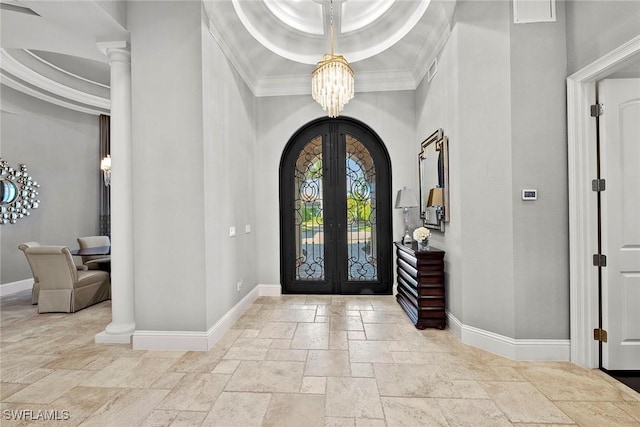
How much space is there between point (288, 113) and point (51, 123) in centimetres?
488

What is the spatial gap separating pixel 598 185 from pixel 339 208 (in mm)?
3188

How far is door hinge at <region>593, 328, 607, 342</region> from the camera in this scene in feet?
8.47

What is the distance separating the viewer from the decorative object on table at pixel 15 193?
5.15 metres

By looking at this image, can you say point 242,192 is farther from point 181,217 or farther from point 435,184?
point 435,184

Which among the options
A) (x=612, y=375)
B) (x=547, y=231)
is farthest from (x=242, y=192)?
(x=612, y=375)

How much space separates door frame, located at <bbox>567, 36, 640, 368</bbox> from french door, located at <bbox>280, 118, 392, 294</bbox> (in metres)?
2.54

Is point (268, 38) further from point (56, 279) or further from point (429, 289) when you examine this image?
point (56, 279)

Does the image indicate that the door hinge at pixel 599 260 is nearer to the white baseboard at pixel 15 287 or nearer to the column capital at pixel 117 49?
the column capital at pixel 117 49

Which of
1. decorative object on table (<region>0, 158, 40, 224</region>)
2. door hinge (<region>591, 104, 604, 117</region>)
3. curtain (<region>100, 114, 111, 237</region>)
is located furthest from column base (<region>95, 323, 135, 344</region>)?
door hinge (<region>591, 104, 604, 117</region>)

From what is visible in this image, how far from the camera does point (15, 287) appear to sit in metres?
5.35

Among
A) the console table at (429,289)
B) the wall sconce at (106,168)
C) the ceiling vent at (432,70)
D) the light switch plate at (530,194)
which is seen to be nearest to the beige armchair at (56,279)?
the wall sconce at (106,168)

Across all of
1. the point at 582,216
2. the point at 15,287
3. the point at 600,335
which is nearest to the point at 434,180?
the point at 582,216

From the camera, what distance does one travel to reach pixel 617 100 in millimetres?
2533

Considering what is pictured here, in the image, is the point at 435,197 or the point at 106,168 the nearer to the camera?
the point at 435,197
